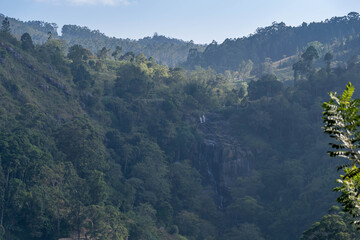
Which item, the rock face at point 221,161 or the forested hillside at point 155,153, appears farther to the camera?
the rock face at point 221,161

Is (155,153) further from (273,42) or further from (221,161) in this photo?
(273,42)

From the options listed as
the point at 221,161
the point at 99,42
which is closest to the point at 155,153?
the point at 221,161

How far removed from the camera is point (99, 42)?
356 feet

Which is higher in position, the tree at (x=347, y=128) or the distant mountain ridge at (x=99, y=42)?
the distant mountain ridge at (x=99, y=42)

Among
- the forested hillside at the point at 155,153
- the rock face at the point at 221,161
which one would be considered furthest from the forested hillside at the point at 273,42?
the rock face at the point at 221,161

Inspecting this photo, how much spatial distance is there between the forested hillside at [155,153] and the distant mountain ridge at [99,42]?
164 feet

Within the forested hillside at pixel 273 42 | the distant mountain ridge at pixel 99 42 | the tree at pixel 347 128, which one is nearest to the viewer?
the tree at pixel 347 128

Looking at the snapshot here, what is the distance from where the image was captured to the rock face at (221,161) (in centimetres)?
4926

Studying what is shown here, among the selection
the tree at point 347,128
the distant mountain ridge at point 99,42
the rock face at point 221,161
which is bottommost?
the rock face at point 221,161

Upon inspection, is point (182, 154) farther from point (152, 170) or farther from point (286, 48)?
point (286, 48)

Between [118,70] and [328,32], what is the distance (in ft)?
220

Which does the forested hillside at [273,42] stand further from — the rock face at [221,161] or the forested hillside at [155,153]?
the rock face at [221,161]

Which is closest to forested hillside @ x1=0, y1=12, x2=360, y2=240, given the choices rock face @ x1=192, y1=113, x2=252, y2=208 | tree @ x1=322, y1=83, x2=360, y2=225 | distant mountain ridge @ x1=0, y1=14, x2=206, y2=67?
rock face @ x1=192, y1=113, x2=252, y2=208

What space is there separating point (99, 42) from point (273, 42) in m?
39.1
